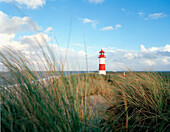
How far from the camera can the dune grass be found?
1355 millimetres

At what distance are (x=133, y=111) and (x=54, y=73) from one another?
1155mm

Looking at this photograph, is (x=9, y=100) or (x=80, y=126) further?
(x=9, y=100)

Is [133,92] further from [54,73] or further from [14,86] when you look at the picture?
[14,86]

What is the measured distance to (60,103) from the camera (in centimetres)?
146

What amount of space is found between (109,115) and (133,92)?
484 mm

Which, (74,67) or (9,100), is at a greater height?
(74,67)

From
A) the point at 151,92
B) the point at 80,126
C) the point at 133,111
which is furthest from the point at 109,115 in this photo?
the point at 80,126

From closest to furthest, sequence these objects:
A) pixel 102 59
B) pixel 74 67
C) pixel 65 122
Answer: pixel 65 122
pixel 74 67
pixel 102 59

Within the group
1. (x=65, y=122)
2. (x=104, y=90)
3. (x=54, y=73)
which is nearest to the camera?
(x=65, y=122)

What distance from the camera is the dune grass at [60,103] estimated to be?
1355 millimetres

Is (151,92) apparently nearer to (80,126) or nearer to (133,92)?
(133,92)

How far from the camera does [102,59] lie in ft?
38.9

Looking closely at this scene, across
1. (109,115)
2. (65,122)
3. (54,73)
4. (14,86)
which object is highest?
(54,73)

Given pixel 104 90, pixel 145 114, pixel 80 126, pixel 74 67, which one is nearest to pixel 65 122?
pixel 80 126
